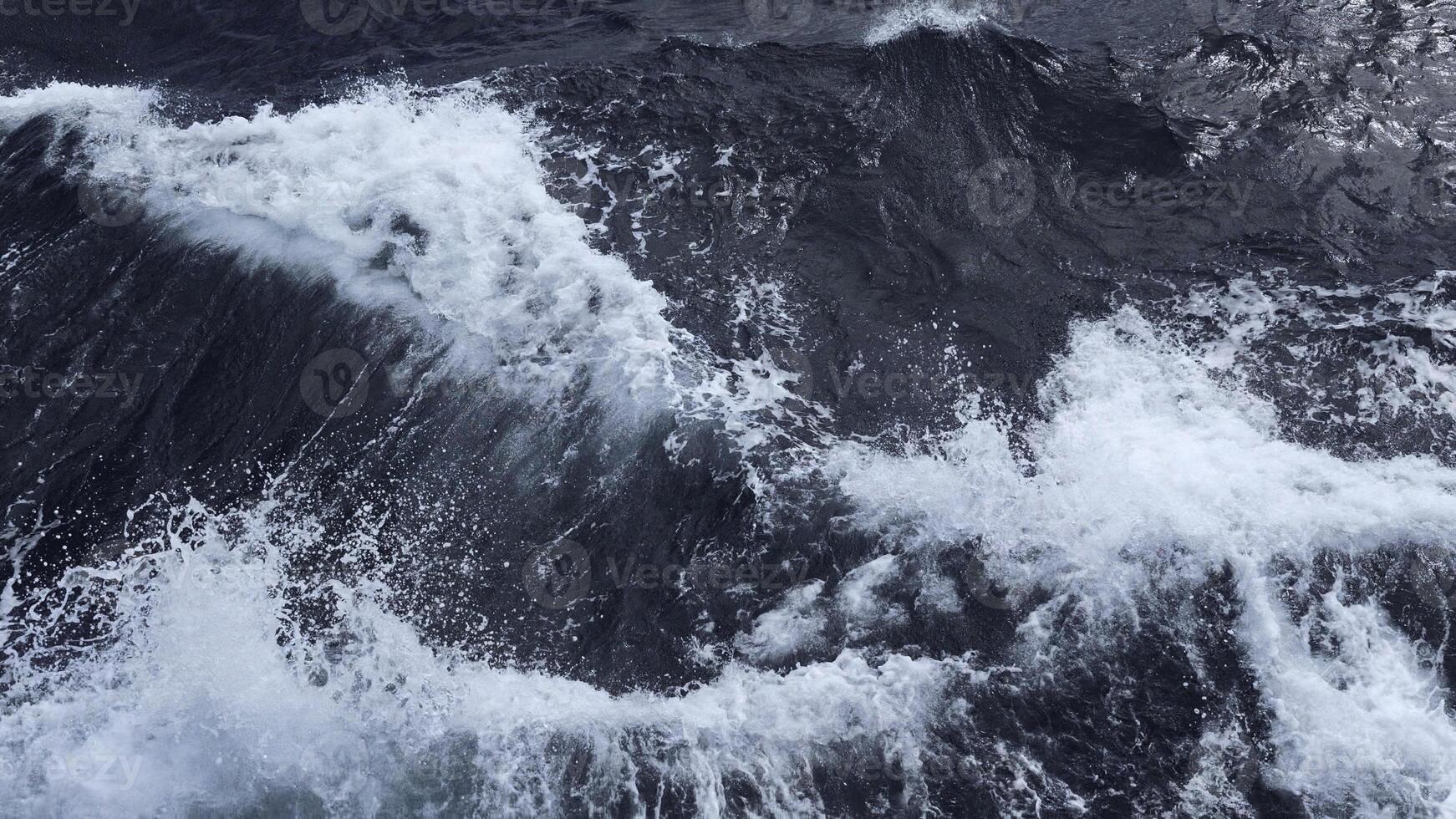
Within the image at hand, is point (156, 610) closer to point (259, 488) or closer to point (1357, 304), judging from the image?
point (259, 488)

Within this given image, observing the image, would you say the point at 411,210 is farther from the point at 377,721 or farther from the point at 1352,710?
the point at 1352,710

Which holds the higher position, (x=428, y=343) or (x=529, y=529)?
(x=428, y=343)

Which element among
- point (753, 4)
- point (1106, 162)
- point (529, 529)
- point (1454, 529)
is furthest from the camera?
point (753, 4)

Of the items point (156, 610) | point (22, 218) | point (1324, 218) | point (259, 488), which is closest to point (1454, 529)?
point (1324, 218)

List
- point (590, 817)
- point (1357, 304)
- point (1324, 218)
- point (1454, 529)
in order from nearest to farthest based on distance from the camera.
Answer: point (590, 817) → point (1454, 529) → point (1357, 304) → point (1324, 218)

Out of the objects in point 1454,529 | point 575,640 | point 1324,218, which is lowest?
point 575,640

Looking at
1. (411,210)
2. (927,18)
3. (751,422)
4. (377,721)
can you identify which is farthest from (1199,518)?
(411,210)
